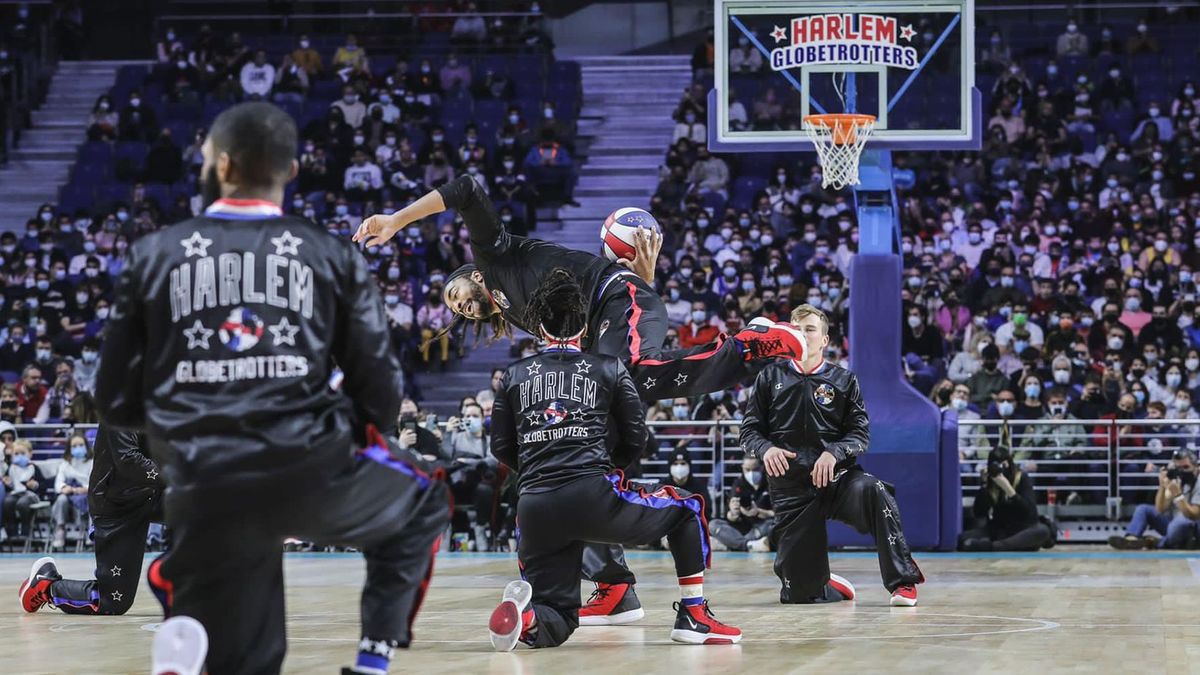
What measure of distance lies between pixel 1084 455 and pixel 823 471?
9330 millimetres

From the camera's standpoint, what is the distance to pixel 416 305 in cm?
2434

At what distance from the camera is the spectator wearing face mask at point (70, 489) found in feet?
62.0

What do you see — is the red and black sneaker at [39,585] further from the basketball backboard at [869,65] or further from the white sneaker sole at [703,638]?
the basketball backboard at [869,65]

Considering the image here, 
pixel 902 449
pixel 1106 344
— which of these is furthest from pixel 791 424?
pixel 1106 344

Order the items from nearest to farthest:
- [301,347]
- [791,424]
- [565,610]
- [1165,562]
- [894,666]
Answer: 1. [301,347]
2. [894,666]
3. [565,610]
4. [791,424]
5. [1165,562]

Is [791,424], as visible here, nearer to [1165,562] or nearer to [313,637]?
[313,637]

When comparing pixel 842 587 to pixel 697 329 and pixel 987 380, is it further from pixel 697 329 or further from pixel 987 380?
pixel 697 329

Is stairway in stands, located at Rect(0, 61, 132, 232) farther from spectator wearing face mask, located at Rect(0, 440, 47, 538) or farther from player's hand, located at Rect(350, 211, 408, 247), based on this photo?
player's hand, located at Rect(350, 211, 408, 247)

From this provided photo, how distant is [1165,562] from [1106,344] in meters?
6.38

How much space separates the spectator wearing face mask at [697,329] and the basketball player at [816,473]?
30.6 ft

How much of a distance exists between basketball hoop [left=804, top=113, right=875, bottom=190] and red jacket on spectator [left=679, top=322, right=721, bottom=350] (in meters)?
5.50

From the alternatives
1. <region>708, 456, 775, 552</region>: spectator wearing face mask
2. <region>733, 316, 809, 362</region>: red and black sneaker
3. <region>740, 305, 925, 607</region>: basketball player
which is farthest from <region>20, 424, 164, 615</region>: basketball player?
<region>708, 456, 775, 552</region>: spectator wearing face mask

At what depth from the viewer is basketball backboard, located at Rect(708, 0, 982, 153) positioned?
639 inches

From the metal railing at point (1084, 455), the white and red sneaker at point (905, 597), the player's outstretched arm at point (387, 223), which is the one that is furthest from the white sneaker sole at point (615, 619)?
the metal railing at point (1084, 455)
